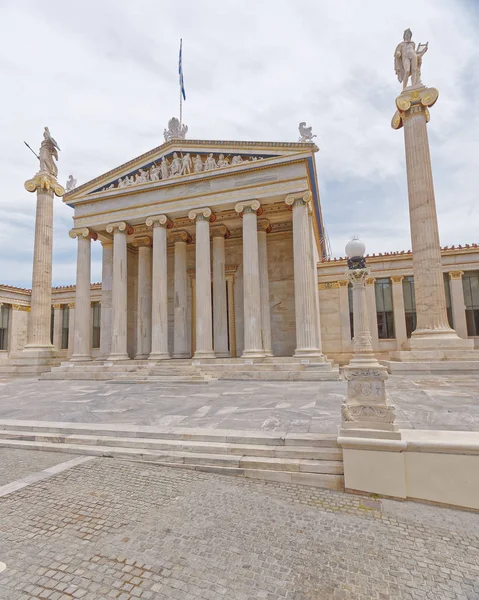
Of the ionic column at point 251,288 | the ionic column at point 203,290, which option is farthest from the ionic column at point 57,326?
the ionic column at point 251,288

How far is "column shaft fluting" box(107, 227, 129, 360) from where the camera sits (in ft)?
63.1

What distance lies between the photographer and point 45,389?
14148mm

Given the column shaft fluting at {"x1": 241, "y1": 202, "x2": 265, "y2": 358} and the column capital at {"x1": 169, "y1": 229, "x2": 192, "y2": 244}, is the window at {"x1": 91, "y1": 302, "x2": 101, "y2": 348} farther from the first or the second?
the column shaft fluting at {"x1": 241, "y1": 202, "x2": 265, "y2": 358}

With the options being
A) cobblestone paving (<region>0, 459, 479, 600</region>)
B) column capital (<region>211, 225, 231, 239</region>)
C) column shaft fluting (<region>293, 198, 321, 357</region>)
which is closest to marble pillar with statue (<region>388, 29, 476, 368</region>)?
column shaft fluting (<region>293, 198, 321, 357</region>)

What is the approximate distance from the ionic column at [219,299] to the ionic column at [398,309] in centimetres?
1169

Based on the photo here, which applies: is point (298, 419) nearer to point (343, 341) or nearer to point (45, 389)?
point (45, 389)

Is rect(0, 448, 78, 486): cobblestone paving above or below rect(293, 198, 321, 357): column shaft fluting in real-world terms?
below

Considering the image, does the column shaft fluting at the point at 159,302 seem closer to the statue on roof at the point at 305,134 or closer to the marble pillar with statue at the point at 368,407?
the statue on roof at the point at 305,134

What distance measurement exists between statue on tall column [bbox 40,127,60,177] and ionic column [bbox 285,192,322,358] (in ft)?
54.8

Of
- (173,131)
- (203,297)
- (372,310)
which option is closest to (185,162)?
(173,131)

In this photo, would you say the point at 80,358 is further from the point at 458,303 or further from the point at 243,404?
the point at 458,303

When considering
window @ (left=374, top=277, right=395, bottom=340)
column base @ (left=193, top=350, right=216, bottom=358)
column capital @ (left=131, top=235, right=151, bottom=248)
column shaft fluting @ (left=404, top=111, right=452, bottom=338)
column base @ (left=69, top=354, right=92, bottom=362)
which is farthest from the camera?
window @ (left=374, top=277, right=395, bottom=340)

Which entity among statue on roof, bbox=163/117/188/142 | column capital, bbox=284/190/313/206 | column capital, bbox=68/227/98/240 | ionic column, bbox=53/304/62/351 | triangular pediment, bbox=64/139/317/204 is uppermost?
statue on roof, bbox=163/117/188/142

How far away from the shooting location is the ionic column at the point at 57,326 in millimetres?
31531
